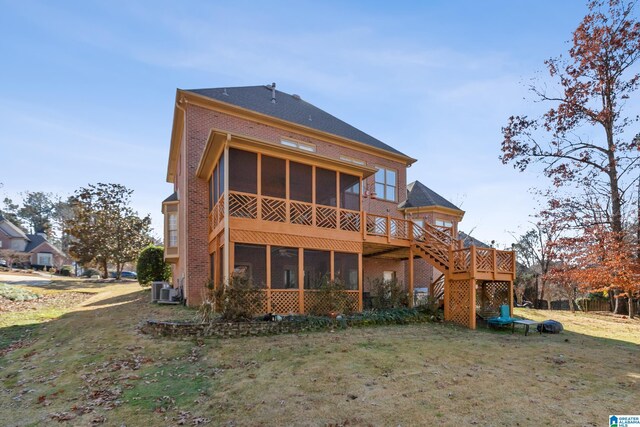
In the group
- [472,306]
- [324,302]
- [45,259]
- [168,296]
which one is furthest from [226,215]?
[45,259]

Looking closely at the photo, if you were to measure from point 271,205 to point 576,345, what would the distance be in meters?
10.4

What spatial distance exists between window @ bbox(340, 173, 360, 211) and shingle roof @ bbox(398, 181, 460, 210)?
5.90 m

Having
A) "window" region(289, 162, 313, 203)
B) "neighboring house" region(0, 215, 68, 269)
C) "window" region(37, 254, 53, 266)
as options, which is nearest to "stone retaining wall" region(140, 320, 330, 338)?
"window" region(289, 162, 313, 203)

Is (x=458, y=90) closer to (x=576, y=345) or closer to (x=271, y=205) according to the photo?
(x=271, y=205)

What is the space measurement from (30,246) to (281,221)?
216 feet

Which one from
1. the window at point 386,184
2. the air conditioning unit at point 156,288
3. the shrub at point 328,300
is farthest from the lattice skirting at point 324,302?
the window at point 386,184

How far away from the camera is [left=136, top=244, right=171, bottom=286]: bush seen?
73.7 feet

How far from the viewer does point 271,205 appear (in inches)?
489

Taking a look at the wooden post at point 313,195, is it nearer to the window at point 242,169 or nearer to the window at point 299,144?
the window at point 242,169

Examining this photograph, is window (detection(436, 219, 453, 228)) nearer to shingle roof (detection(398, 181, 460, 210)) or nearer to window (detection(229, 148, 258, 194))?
shingle roof (detection(398, 181, 460, 210))

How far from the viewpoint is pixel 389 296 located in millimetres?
14305

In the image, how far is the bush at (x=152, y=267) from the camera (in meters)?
22.5

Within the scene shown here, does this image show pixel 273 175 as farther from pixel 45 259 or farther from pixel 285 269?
pixel 45 259

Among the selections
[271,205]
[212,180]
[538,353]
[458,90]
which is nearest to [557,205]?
[458,90]
